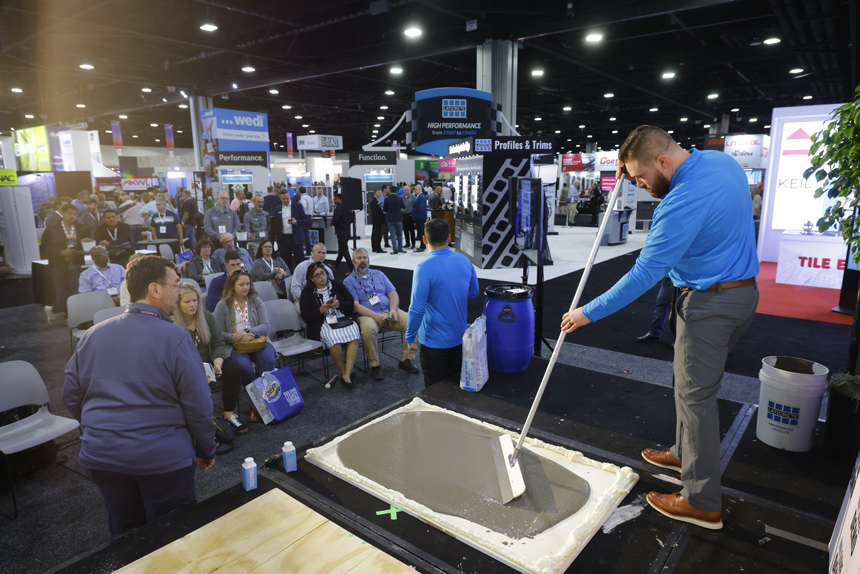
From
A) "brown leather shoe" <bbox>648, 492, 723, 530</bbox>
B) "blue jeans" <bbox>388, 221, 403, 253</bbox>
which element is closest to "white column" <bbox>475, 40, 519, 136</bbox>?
"blue jeans" <bbox>388, 221, 403, 253</bbox>

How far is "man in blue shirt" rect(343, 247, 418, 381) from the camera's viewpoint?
15.0 ft

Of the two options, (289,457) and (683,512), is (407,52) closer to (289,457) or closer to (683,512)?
(289,457)

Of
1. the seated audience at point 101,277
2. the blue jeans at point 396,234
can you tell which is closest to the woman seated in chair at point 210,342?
the seated audience at point 101,277

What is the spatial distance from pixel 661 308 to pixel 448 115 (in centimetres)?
538

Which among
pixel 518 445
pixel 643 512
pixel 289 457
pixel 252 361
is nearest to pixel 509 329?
pixel 518 445

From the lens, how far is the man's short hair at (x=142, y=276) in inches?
77.9

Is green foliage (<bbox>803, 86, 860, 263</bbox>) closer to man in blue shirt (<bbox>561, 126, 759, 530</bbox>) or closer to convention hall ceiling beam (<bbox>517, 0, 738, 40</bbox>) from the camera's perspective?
man in blue shirt (<bbox>561, 126, 759, 530</bbox>)

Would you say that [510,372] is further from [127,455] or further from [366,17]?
[366,17]

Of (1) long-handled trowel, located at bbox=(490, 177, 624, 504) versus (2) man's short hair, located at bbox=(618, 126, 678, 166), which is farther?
(1) long-handled trowel, located at bbox=(490, 177, 624, 504)

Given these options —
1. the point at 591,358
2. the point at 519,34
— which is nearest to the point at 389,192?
the point at 519,34

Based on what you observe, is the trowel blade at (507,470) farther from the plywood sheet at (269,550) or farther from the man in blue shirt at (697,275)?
the plywood sheet at (269,550)

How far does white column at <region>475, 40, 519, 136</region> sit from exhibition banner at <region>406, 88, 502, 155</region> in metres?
0.85

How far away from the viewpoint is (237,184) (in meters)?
15.5

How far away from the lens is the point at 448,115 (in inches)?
352
